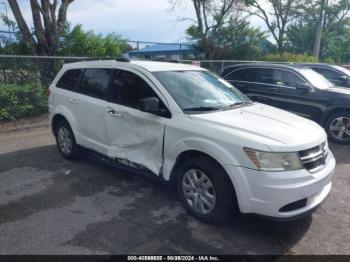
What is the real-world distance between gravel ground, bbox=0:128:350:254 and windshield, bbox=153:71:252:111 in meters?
1.29

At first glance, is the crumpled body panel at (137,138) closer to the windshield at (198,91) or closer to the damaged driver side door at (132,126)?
the damaged driver side door at (132,126)

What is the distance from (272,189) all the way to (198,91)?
1750mm

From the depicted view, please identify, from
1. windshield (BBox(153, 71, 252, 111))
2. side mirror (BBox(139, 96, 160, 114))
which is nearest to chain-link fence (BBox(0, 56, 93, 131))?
windshield (BBox(153, 71, 252, 111))

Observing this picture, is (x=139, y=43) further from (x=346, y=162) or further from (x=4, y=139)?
(x=346, y=162)

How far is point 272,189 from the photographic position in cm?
327

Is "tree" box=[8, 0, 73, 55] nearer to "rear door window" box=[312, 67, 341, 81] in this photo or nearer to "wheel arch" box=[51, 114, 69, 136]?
"wheel arch" box=[51, 114, 69, 136]

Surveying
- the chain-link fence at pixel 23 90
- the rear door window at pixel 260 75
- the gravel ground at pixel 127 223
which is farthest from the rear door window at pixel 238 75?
the gravel ground at pixel 127 223

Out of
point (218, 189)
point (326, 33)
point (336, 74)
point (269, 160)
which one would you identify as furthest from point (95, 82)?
point (326, 33)

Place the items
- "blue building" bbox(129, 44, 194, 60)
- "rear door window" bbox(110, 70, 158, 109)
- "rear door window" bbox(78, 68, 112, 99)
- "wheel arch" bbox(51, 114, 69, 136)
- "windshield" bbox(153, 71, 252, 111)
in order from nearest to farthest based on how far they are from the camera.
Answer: "windshield" bbox(153, 71, 252, 111) → "rear door window" bbox(110, 70, 158, 109) → "rear door window" bbox(78, 68, 112, 99) → "wheel arch" bbox(51, 114, 69, 136) → "blue building" bbox(129, 44, 194, 60)

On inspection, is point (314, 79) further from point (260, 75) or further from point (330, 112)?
point (260, 75)

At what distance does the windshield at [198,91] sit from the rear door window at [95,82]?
969mm

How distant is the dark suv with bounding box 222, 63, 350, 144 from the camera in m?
7.45

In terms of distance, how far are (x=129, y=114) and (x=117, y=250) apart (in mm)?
1844

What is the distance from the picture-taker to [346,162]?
618cm
